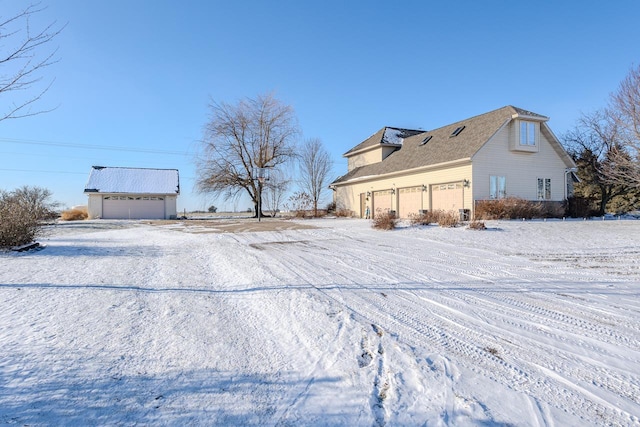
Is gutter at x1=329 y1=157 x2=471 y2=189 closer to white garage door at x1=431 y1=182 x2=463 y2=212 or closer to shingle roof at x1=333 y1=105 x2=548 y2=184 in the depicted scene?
shingle roof at x1=333 y1=105 x2=548 y2=184

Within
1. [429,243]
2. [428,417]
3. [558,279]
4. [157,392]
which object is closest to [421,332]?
[428,417]

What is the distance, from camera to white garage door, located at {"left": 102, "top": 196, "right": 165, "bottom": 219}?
106 feet

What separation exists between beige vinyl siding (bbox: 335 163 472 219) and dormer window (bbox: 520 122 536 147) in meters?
3.72

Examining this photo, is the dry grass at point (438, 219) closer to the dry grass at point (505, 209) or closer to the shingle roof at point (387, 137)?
the dry grass at point (505, 209)

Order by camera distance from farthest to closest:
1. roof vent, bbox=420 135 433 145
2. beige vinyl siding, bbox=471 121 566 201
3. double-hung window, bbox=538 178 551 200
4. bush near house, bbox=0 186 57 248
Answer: roof vent, bbox=420 135 433 145, double-hung window, bbox=538 178 551 200, beige vinyl siding, bbox=471 121 566 201, bush near house, bbox=0 186 57 248

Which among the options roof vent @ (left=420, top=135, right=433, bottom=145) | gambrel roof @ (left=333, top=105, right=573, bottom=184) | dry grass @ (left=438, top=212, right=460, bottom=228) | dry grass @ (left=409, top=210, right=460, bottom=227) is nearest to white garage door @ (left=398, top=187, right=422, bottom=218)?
gambrel roof @ (left=333, top=105, right=573, bottom=184)

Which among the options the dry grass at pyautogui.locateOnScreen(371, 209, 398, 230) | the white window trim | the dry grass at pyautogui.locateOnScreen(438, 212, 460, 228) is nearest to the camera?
the dry grass at pyautogui.locateOnScreen(438, 212, 460, 228)

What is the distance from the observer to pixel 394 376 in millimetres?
2693

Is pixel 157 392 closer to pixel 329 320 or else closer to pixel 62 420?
pixel 62 420

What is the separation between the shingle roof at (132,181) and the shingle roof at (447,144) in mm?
19466

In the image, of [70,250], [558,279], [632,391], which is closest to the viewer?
[632,391]

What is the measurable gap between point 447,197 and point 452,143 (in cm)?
352

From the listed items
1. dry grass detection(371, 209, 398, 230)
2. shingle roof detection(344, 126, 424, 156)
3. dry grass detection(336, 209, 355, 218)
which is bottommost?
dry grass detection(371, 209, 398, 230)

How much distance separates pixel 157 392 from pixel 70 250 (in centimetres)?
876
